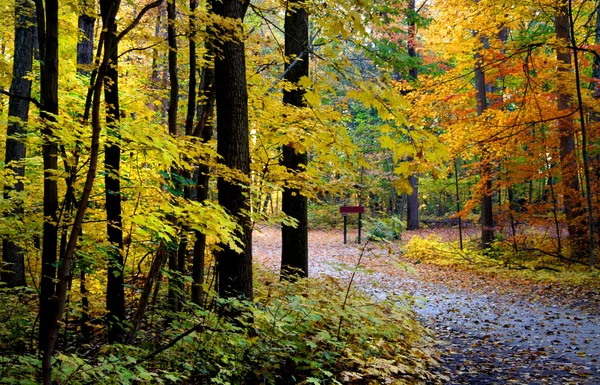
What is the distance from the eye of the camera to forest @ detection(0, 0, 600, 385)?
303cm

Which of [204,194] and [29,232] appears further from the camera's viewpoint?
[204,194]

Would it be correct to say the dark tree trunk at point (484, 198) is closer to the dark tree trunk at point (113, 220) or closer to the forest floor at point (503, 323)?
the forest floor at point (503, 323)

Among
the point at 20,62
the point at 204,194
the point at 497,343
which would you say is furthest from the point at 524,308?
the point at 20,62

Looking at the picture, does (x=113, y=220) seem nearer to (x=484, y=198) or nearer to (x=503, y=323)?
(x=503, y=323)

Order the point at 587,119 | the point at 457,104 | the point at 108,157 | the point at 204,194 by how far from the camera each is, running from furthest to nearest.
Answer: the point at 457,104 → the point at 587,119 → the point at 204,194 → the point at 108,157

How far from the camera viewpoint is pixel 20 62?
7.73m

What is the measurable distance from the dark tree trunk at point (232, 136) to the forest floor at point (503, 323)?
23.1 inches

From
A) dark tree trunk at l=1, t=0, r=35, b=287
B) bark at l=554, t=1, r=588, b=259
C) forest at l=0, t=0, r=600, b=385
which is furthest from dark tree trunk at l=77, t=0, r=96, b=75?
bark at l=554, t=1, r=588, b=259

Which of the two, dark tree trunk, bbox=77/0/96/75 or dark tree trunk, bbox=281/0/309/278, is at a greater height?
dark tree trunk, bbox=77/0/96/75

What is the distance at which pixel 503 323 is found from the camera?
7.27 m

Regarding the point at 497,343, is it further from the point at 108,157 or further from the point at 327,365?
the point at 108,157

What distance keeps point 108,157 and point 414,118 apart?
975 cm

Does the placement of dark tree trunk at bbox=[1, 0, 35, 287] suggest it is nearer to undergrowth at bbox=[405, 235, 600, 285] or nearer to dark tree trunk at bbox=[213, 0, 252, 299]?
dark tree trunk at bbox=[213, 0, 252, 299]

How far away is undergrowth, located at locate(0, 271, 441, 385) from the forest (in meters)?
0.04
